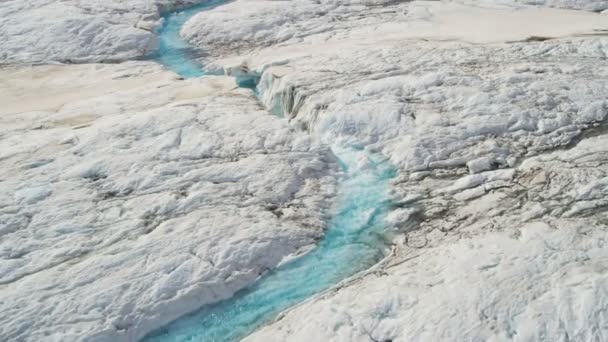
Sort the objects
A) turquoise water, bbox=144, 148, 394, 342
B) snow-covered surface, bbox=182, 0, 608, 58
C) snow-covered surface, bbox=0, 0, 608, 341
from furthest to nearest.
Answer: snow-covered surface, bbox=182, 0, 608, 58
turquoise water, bbox=144, 148, 394, 342
snow-covered surface, bbox=0, 0, 608, 341

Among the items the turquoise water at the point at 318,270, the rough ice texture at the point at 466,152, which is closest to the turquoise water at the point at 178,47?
the rough ice texture at the point at 466,152

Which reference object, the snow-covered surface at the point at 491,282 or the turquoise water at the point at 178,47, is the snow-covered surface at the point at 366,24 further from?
the snow-covered surface at the point at 491,282

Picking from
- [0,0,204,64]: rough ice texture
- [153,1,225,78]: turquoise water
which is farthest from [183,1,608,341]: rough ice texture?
[0,0,204,64]: rough ice texture

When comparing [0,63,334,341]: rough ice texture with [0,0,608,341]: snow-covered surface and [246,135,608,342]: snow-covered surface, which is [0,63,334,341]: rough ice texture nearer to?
[0,0,608,341]: snow-covered surface

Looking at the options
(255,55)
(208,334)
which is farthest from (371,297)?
(255,55)

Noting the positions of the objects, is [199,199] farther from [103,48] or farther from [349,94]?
[103,48]

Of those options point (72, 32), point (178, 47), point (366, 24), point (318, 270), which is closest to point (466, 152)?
point (318, 270)
